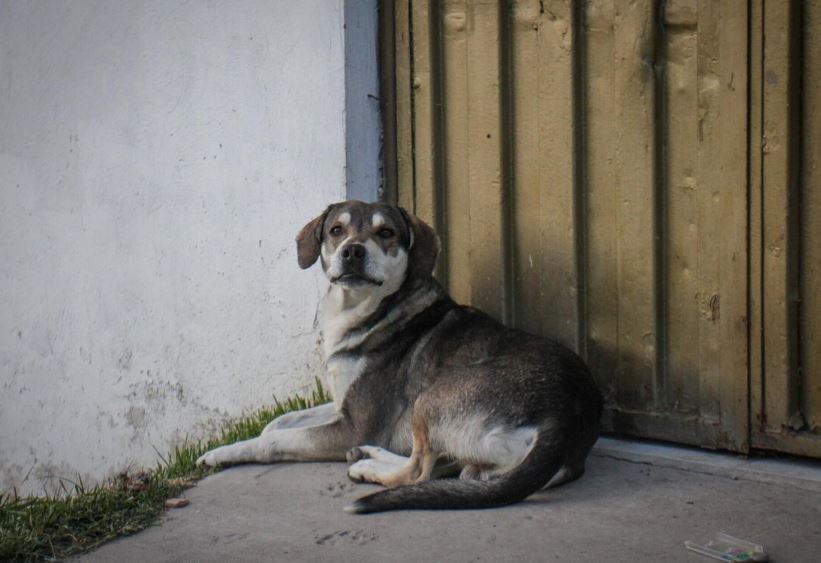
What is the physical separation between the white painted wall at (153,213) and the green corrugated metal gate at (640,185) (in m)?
0.64

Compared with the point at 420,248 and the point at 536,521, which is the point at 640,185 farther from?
the point at 536,521

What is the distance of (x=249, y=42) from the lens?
6.11 meters

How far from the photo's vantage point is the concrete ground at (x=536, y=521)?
3.73 metres

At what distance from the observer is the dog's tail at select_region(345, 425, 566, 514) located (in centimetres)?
406

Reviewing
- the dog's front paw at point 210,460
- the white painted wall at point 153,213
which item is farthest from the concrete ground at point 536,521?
the white painted wall at point 153,213

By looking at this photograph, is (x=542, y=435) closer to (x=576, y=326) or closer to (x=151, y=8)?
(x=576, y=326)

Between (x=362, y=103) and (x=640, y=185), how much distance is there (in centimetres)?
157

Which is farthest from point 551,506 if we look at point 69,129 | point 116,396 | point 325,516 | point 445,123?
point 69,129

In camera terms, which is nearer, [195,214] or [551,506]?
[551,506]

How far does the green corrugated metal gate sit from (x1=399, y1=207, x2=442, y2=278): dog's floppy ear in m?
0.44

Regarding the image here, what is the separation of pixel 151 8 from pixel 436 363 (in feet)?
9.84

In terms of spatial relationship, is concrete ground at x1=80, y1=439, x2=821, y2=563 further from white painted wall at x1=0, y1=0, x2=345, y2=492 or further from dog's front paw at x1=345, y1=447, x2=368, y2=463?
white painted wall at x1=0, y1=0, x2=345, y2=492

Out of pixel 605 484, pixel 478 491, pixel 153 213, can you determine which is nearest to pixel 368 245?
pixel 478 491

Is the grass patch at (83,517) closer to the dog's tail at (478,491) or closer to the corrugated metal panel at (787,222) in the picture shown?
the dog's tail at (478,491)
